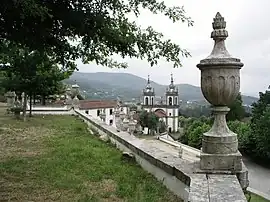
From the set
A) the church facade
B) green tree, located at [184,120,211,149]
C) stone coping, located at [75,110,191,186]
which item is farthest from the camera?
the church facade

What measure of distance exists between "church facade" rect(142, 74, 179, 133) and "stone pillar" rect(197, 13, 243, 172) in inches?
3453

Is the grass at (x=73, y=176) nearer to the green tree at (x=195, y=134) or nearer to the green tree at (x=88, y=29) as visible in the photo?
the green tree at (x=88, y=29)

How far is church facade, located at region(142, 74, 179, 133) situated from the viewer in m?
93.1

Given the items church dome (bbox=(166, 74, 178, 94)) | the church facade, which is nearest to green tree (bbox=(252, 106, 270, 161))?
the church facade

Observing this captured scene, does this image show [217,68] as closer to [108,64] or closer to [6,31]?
[6,31]

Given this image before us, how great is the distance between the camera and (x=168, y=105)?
311 feet

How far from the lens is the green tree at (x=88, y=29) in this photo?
14.8 feet

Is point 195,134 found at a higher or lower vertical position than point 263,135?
lower

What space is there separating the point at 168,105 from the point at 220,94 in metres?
91.6

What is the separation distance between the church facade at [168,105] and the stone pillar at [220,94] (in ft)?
288

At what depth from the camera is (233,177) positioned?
3.48 meters

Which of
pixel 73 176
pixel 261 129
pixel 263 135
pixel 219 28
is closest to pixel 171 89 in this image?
pixel 261 129

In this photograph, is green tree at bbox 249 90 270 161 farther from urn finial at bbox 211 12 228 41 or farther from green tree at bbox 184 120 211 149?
urn finial at bbox 211 12 228 41

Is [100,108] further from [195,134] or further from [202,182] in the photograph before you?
[202,182]
